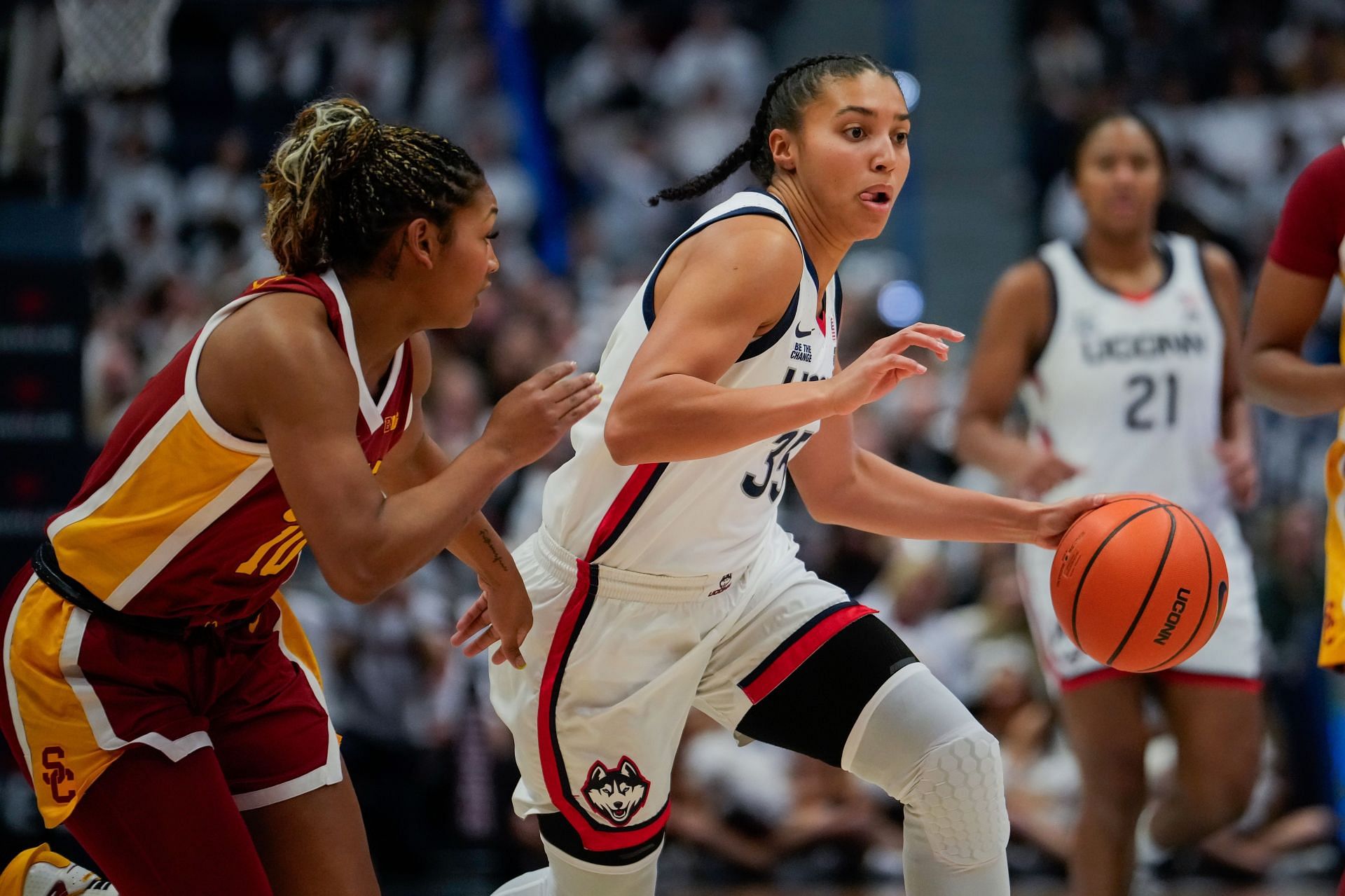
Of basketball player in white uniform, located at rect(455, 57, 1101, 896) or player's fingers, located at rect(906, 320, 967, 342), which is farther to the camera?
basketball player in white uniform, located at rect(455, 57, 1101, 896)

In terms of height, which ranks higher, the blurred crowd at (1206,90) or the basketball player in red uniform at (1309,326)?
the blurred crowd at (1206,90)

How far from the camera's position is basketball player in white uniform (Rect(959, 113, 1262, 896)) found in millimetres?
4473

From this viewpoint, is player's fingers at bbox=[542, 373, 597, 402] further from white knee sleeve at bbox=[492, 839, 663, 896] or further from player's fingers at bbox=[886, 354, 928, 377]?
white knee sleeve at bbox=[492, 839, 663, 896]

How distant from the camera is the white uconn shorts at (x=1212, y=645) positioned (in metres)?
4.48

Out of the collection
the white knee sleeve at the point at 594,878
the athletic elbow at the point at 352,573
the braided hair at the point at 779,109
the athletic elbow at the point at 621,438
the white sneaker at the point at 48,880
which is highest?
the braided hair at the point at 779,109

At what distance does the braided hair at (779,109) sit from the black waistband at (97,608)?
1.40 meters

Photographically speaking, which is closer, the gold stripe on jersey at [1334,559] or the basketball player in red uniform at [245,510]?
the basketball player in red uniform at [245,510]

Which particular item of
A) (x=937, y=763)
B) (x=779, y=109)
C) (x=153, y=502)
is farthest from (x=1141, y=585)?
(x=153, y=502)

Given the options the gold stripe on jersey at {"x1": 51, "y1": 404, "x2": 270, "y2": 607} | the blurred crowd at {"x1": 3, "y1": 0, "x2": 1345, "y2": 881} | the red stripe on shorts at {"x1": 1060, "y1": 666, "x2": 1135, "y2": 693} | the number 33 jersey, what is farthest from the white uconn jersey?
the number 33 jersey

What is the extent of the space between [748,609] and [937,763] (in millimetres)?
587

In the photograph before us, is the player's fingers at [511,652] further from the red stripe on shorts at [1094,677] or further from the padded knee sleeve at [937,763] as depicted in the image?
the red stripe on shorts at [1094,677]

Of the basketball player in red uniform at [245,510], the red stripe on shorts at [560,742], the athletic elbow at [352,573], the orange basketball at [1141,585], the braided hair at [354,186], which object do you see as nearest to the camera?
the athletic elbow at [352,573]

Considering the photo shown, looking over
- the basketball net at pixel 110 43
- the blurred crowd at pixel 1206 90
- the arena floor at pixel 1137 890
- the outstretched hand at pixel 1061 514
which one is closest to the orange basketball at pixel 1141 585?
the outstretched hand at pixel 1061 514

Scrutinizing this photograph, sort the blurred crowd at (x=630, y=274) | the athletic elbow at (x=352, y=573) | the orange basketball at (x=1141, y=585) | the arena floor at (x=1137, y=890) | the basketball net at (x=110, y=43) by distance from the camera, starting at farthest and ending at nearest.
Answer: the blurred crowd at (x=630, y=274) < the basketball net at (x=110, y=43) < the arena floor at (x=1137, y=890) < the orange basketball at (x=1141, y=585) < the athletic elbow at (x=352, y=573)
